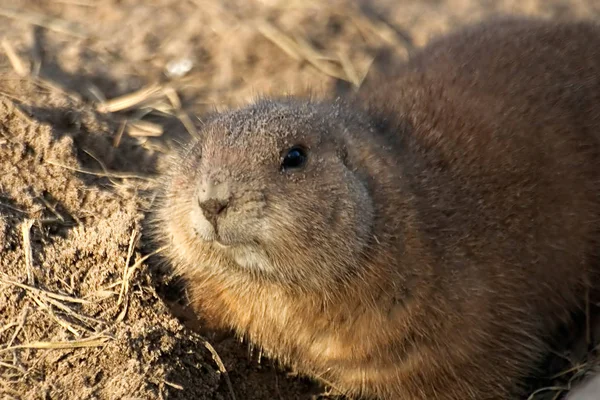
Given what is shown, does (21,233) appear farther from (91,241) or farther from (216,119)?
(216,119)

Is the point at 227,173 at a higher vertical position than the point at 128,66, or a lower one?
higher

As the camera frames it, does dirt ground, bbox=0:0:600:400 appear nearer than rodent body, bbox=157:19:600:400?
No

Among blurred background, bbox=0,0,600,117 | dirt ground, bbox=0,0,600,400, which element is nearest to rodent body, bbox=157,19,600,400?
dirt ground, bbox=0,0,600,400

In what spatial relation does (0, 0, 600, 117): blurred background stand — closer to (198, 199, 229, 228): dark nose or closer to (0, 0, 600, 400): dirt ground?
(0, 0, 600, 400): dirt ground

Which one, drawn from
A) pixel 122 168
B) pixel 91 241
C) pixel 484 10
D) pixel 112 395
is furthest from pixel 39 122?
pixel 484 10

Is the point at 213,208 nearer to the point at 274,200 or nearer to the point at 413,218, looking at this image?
the point at 274,200

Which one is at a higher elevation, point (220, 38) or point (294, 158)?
point (294, 158)

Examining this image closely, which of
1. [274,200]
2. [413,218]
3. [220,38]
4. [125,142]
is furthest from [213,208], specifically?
[220,38]

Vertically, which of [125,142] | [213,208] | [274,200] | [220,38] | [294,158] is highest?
[294,158]
